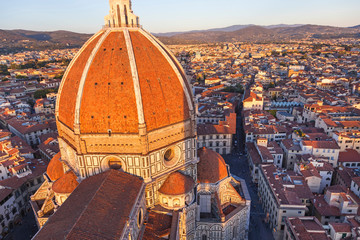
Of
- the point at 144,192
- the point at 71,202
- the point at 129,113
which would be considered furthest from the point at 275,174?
the point at 71,202

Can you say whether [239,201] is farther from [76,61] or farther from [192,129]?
[76,61]

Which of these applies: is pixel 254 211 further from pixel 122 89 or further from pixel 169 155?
pixel 122 89

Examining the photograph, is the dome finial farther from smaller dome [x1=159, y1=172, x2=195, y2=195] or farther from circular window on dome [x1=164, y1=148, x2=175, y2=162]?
smaller dome [x1=159, y1=172, x2=195, y2=195]

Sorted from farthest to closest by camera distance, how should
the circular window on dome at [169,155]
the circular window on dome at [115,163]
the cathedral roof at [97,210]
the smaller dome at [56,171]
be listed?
1. the smaller dome at [56,171]
2. the circular window on dome at [169,155]
3. the circular window on dome at [115,163]
4. the cathedral roof at [97,210]

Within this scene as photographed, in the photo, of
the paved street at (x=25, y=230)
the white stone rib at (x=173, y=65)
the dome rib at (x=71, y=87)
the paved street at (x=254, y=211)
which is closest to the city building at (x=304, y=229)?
the paved street at (x=254, y=211)

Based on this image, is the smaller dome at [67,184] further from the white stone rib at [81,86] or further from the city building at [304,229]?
the city building at [304,229]

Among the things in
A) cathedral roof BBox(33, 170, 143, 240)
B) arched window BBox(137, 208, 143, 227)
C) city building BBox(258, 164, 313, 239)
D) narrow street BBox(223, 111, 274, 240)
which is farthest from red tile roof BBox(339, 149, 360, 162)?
cathedral roof BBox(33, 170, 143, 240)

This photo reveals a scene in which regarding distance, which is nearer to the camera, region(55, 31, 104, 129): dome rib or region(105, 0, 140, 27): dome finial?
region(55, 31, 104, 129): dome rib
